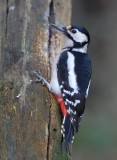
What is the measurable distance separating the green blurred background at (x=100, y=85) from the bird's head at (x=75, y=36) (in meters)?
2.76

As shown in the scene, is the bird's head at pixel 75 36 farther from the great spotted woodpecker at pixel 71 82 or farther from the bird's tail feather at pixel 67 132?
the bird's tail feather at pixel 67 132

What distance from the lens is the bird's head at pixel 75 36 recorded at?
5.53 m

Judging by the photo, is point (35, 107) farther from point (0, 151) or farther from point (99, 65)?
point (99, 65)

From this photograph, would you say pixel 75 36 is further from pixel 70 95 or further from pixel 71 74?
pixel 70 95

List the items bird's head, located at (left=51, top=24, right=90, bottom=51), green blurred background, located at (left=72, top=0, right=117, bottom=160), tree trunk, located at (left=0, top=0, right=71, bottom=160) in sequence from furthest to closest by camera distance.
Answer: green blurred background, located at (left=72, top=0, right=117, bottom=160) → bird's head, located at (left=51, top=24, right=90, bottom=51) → tree trunk, located at (left=0, top=0, right=71, bottom=160)

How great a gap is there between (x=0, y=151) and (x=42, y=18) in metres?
1.31

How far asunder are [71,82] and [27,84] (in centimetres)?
36

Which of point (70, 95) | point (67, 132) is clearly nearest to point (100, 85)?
point (70, 95)

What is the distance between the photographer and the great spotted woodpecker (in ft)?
16.6

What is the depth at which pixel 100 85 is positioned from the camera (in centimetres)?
903

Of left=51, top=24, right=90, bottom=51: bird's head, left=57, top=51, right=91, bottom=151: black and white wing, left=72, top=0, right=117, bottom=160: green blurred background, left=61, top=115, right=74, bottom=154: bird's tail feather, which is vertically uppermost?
left=51, top=24, right=90, bottom=51: bird's head

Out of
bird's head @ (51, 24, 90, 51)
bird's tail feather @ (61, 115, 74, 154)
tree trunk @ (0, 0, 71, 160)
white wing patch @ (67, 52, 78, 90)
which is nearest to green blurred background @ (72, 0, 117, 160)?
bird's head @ (51, 24, 90, 51)

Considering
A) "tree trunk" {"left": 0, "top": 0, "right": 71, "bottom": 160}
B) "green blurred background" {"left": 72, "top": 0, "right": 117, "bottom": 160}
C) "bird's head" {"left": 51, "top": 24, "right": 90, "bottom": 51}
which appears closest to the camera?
"tree trunk" {"left": 0, "top": 0, "right": 71, "bottom": 160}

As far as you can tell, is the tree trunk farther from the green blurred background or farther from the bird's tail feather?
the green blurred background
